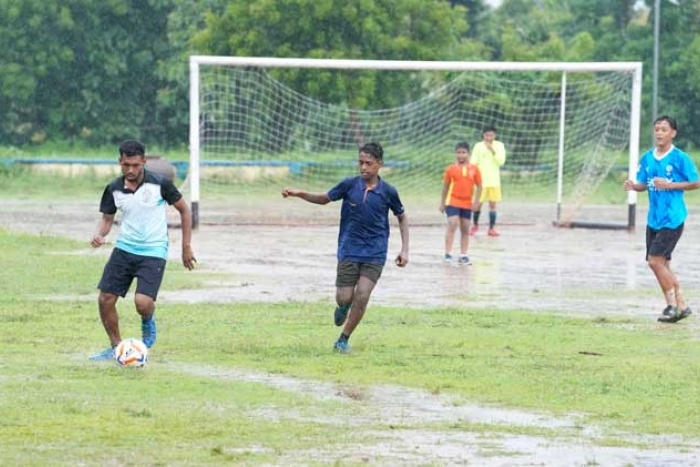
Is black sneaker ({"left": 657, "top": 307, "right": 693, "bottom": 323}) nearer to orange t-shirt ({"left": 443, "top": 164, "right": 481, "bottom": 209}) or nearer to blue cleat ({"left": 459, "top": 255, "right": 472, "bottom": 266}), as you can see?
blue cleat ({"left": 459, "top": 255, "right": 472, "bottom": 266})

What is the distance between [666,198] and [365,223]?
11.1 feet

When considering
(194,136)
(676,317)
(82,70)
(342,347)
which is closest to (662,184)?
(676,317)

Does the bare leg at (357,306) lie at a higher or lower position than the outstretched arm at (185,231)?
lower

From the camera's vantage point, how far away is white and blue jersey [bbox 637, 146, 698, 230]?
1476cm

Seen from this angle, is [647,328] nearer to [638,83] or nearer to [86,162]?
[638,83]

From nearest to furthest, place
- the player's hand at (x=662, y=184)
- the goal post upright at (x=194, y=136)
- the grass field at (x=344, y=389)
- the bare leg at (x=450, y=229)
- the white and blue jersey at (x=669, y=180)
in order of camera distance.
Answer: the grass field at (x=344, y=389) → the player's hand at (x=662, y=184) → the white and blue jersey at (x=669, y=180) → the bare leg at (x=450, y=229) → the goal post upright at (x=194, y=136)

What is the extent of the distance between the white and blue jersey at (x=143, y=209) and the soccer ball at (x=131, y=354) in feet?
2.56

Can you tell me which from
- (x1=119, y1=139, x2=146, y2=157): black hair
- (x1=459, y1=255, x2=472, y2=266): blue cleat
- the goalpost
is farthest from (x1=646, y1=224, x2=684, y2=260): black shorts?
the goalpost

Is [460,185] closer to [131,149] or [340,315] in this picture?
[340,315]

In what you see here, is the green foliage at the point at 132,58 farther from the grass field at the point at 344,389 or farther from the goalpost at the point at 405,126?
the grass field at the point at 344,389

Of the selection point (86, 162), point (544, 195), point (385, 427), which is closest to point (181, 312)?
point (385, 427)

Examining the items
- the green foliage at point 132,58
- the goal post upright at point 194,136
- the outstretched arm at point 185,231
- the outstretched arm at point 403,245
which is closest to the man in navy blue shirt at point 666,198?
the outstretched arm at point 403,245

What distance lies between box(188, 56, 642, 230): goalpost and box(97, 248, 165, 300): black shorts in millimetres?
20138

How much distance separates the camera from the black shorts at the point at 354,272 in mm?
12711
